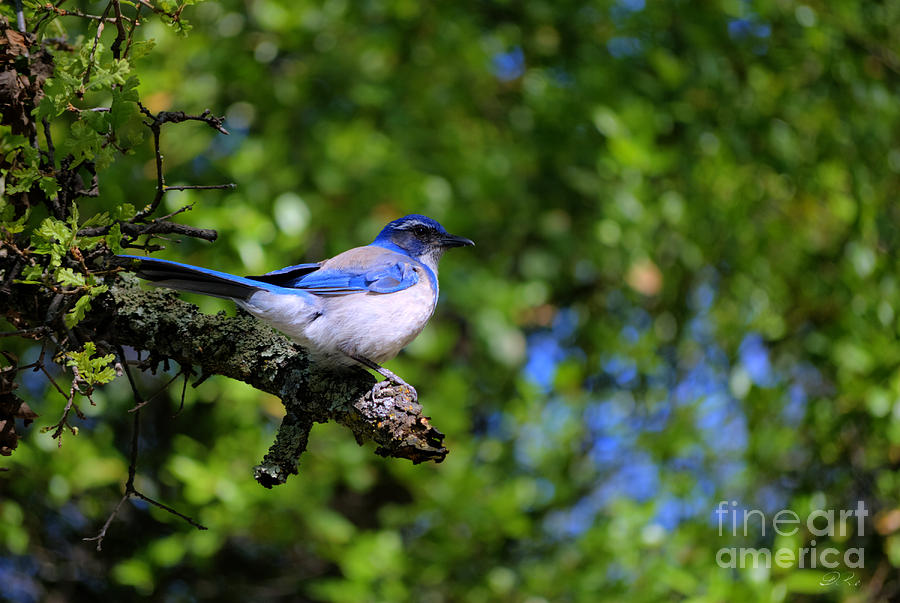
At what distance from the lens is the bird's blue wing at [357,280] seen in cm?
349

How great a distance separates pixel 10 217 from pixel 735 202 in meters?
6.08

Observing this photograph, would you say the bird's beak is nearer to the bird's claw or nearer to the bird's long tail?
the bird's long tail

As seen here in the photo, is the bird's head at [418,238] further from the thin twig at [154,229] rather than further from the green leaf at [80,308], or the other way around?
the green leaf at [80,308]

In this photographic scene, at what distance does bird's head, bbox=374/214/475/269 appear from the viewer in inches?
172

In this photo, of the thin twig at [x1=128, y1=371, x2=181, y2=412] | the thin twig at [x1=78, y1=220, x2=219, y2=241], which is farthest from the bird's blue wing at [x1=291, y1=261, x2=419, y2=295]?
the thin twig at [x1=78, y1=220, x2=219, y2=241]

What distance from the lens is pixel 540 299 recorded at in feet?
21.8

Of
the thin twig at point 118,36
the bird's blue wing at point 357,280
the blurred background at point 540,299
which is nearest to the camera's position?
the thin twig at point 118,36

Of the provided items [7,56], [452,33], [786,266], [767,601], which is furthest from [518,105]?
[7,56]

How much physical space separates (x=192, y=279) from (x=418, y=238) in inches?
73.5

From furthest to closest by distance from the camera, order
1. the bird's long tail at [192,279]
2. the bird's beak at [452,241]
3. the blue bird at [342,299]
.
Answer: the bird's beak at [452,241], the blue bird at [342,299], the bird's long tail at [192,279]

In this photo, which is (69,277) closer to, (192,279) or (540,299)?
(192,279)

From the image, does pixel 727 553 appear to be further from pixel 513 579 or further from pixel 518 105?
pixel 518 105

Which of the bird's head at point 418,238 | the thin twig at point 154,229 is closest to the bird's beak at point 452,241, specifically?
the bird's head at point 418,238

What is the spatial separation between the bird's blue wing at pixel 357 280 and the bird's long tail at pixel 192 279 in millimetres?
338
